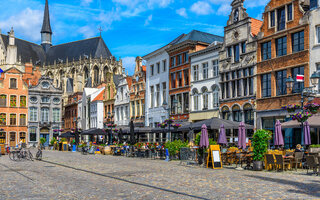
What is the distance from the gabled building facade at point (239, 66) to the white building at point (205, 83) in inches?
43.0

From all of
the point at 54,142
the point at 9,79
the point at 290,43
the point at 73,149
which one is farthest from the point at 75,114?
the point at 290,43

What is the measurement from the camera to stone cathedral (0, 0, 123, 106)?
106312 mm

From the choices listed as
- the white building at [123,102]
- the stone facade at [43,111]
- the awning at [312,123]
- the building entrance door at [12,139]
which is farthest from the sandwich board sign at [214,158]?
the stone facade at [43,111]

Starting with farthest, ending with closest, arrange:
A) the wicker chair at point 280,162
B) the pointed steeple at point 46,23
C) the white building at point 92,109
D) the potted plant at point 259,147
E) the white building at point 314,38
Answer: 1. the pointed steeple at point 46,23
2. the white building at point 92,109
3. the white building at point 314,38
4. the potted plant at point 259,147
5. the wicker chair at point 280,162

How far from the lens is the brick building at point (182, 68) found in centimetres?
4181

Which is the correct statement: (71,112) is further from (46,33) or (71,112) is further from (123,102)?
(46,33)

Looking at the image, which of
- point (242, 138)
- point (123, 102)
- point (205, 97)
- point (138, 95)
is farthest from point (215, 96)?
point (123, 102)

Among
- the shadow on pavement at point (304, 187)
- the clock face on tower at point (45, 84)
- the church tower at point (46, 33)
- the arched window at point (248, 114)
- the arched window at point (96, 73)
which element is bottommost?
the shadow on pavement at point (304, 187)

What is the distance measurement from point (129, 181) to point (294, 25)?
68.0ft

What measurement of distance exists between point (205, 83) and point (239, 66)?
519cm

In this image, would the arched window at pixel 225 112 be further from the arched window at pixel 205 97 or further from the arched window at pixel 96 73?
the arched window at pixel 96 73

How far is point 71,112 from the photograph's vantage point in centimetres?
8225

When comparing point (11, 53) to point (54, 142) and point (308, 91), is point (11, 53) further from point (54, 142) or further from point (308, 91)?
point (308, 91)

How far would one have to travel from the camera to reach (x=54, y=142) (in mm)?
59688
